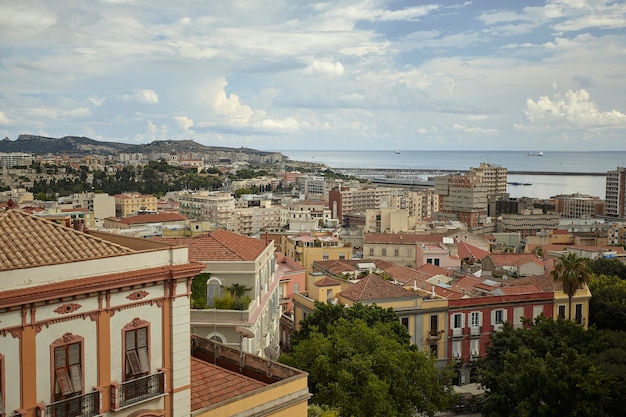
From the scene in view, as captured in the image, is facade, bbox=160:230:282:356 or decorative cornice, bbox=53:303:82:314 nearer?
decorative cornice, bbox=53:303:82:314

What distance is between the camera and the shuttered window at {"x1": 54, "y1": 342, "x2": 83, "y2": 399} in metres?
11.3

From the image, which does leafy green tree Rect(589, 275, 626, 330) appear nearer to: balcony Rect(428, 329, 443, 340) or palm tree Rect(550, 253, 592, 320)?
palm tree Rect(550, 253, 592, 320)

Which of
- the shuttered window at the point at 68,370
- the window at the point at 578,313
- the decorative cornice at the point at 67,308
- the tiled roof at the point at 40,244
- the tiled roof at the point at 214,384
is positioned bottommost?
the window at the point at 578,313

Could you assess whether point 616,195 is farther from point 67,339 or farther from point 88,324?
point 67,339


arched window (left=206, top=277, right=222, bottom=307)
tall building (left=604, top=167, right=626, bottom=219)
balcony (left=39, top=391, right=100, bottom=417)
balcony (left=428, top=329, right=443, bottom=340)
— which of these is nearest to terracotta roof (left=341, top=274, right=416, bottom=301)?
balcony (left=428, top=329, right=443, bottom=340)

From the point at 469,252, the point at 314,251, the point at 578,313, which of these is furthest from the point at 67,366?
the point at 469,252

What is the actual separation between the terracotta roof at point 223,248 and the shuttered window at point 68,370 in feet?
44.0

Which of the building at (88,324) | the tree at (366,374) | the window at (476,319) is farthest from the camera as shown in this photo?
the window at (476,319)

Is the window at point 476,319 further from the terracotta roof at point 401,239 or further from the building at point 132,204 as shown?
the building at point 132,204

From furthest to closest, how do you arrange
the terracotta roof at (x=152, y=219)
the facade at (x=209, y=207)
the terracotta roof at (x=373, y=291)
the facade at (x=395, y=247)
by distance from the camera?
the facade at (x=209, y=207)
the terracotta roof at (x=152, y=219)
the facade at (x=395, y=247)
the terracotta roof at (x=373, y=291)

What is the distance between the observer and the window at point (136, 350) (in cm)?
1228

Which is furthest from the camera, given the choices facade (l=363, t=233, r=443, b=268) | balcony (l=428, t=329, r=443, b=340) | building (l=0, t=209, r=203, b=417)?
facade (l=363, t=233, r=443, b=268)

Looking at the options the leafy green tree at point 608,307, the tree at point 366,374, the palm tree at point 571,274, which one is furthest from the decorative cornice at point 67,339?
the leafy green tree at point 608,307

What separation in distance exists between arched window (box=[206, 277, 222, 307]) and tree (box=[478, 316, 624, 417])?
11.6 meters
